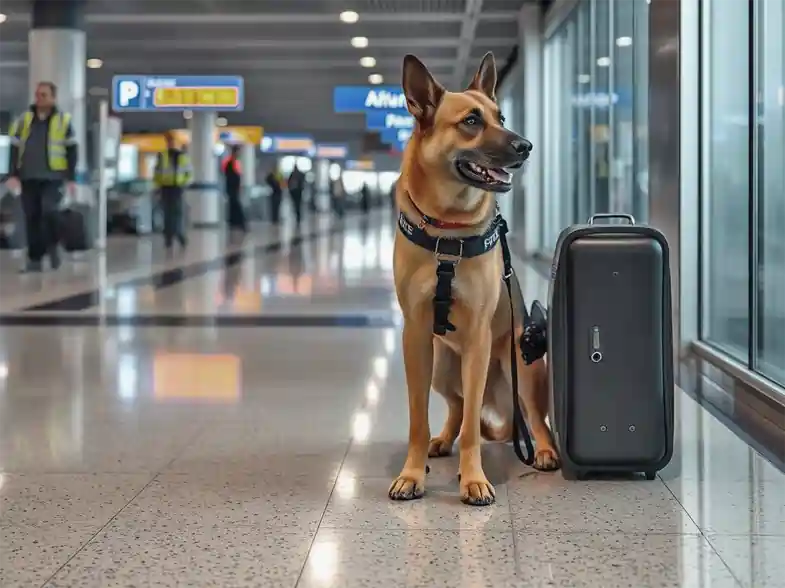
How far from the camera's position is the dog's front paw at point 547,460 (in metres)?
3.59

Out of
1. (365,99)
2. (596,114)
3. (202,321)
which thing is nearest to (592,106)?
(596,114)

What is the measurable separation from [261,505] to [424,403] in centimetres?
61

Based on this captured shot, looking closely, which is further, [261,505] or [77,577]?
[261,505]

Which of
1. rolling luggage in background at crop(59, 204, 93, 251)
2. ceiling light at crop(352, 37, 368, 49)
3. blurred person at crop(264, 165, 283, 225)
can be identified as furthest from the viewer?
blurred person at crop(264, 165, 283, 225)

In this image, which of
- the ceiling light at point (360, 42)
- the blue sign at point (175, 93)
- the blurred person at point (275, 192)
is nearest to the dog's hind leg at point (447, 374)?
the ceiling light at point (360, 42)

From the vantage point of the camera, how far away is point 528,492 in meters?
3.32

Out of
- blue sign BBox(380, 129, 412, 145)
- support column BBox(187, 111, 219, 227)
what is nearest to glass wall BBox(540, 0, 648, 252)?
blue sign BBox(380, 129, 412, 145)

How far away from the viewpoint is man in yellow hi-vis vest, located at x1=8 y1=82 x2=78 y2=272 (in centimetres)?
1149

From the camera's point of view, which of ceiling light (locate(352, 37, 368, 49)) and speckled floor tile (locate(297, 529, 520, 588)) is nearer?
speckled floor tile (locate(297, 529, 520, 588))

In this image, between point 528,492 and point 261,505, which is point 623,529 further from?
point 261,505

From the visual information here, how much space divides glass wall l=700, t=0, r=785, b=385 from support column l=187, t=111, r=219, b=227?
25003 millimetres

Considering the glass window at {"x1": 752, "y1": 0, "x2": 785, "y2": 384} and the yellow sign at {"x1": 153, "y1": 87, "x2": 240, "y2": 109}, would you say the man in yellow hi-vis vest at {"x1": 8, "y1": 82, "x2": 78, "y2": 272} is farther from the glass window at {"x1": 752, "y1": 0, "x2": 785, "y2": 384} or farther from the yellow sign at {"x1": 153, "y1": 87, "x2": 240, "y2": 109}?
the yellow sign at {"x1": 153, "y1": 87, "x2": 240, "y2": 109}

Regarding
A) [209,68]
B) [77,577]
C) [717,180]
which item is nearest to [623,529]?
[77,577]

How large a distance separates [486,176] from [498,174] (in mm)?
40
